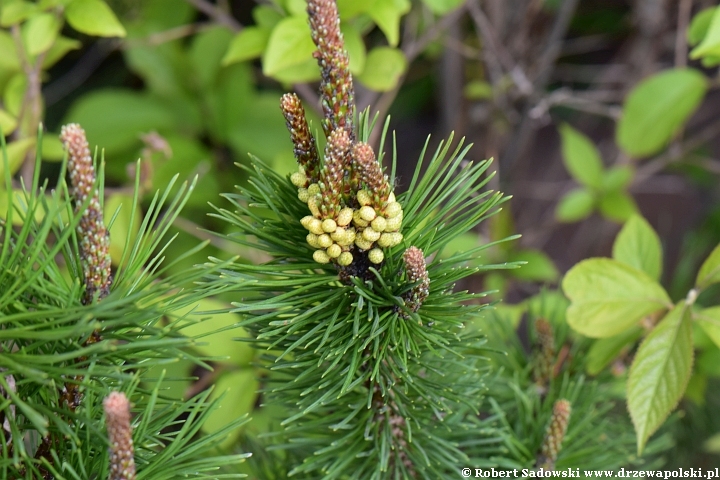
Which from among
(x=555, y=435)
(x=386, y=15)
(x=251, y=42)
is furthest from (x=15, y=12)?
(x=555, y=435)

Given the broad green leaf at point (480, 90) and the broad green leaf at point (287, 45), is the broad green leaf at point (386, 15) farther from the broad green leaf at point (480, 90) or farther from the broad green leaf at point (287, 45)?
the broad green leaf at point (480, 90)

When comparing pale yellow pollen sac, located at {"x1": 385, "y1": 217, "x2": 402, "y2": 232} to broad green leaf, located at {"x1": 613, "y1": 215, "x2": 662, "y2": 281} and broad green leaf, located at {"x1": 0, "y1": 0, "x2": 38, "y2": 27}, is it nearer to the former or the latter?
broad green leaf, located at {"x1": 613, "y1": 215, "x2": 662, "y2": 281}

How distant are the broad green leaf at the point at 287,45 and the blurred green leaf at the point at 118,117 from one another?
37 centimetres

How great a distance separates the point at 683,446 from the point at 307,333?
0.51m

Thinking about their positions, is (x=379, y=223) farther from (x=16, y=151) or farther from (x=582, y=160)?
(x=582, y=160)

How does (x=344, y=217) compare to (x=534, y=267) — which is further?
(x=534, y=267)

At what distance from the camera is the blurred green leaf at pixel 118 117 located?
2.52 ft

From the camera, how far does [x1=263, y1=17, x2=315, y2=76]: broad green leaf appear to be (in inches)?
17.7

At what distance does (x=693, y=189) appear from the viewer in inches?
46.4

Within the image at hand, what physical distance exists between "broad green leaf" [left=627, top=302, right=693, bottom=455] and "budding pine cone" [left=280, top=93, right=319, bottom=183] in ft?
0.71

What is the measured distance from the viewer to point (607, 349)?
15.8 inches

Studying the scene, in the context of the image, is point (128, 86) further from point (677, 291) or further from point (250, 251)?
point (677, 291)

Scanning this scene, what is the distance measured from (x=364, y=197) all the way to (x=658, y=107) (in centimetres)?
52

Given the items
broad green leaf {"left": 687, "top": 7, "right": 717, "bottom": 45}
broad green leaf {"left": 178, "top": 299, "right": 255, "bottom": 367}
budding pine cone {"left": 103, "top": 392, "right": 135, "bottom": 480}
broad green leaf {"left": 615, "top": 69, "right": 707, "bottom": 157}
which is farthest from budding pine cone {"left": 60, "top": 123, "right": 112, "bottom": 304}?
broad green leaf {"left": 615, "top": 69, "right": 707, "bottom": 157}
